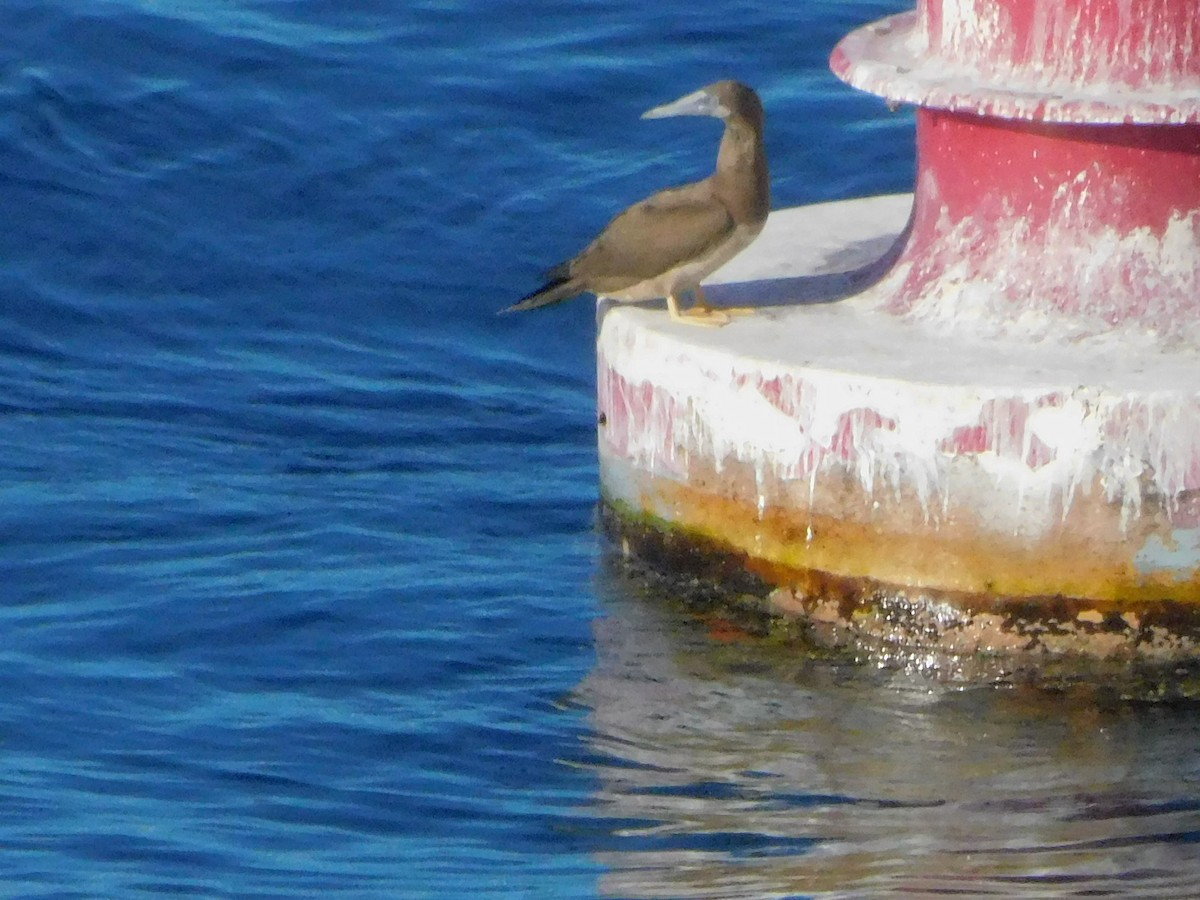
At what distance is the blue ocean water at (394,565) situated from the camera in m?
5.49

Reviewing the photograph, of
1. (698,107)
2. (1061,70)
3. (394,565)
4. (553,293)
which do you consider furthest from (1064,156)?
(394,565)

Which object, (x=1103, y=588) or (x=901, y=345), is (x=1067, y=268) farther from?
(x=1103, y=588)

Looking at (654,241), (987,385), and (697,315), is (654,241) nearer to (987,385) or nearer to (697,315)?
(697,315)

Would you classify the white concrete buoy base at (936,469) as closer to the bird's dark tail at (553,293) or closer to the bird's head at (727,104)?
the bird's dark tail at (553,293)

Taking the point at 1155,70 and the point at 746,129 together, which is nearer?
the point at 1155,70

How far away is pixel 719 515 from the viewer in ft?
22.0

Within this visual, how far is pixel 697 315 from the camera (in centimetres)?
701

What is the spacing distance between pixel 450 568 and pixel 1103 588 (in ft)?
6.83

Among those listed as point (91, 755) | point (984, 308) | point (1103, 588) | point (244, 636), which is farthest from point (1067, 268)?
point (91, 755)

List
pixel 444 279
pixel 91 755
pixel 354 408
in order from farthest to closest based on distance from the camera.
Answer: pixel 444 279 → pixel 354 408 → pixel 91 755

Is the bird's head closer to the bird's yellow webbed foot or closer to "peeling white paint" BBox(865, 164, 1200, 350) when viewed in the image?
the bird's yellow webbed foot

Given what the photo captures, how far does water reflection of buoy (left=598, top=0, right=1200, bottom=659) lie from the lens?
611cm

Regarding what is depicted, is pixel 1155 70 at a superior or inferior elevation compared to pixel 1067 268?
superior

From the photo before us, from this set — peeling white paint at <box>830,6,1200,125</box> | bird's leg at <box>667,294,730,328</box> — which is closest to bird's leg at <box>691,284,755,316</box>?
bird's leg at <box>667,294,730,328</box>
